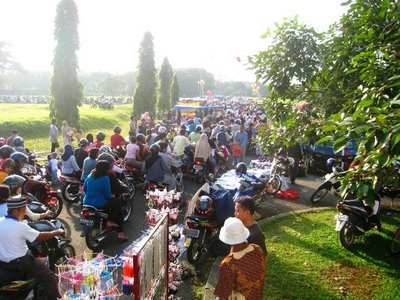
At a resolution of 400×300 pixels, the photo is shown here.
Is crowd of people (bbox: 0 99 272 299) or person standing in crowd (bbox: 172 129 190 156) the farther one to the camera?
person standing in crowd (bbox: 172 129 190 156)

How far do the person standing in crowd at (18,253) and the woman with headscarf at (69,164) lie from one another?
4795mm

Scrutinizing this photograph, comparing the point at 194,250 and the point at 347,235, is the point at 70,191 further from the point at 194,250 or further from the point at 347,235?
the point at 347,235

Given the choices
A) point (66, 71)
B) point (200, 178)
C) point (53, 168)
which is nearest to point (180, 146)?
point (200, 178)

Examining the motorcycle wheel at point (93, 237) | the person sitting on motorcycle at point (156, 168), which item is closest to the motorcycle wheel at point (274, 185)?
the person sitting on motorcycle at point (156, 168)

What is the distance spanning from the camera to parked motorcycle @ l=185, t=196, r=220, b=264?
5.95 m

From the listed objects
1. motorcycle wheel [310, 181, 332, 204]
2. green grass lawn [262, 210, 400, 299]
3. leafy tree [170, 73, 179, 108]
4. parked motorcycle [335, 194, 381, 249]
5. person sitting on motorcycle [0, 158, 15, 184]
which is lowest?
green grass lawn [262, 210, 400, 299]

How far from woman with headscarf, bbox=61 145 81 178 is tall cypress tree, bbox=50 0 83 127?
16280 millimetres

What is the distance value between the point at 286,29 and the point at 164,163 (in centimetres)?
417

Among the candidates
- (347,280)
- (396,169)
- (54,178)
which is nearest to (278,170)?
(347,280)

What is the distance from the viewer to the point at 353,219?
263 inches

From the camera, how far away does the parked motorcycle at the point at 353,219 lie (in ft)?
21.8

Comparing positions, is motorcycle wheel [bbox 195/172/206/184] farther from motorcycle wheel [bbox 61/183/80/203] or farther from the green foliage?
the green foliage

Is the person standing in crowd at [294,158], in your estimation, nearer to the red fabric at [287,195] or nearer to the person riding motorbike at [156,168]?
the red fabric at [287,195]

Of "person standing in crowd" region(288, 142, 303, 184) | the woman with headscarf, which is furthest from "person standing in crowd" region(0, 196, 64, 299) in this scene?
"person standing in crowd" region(288, 142, 303, 184)
